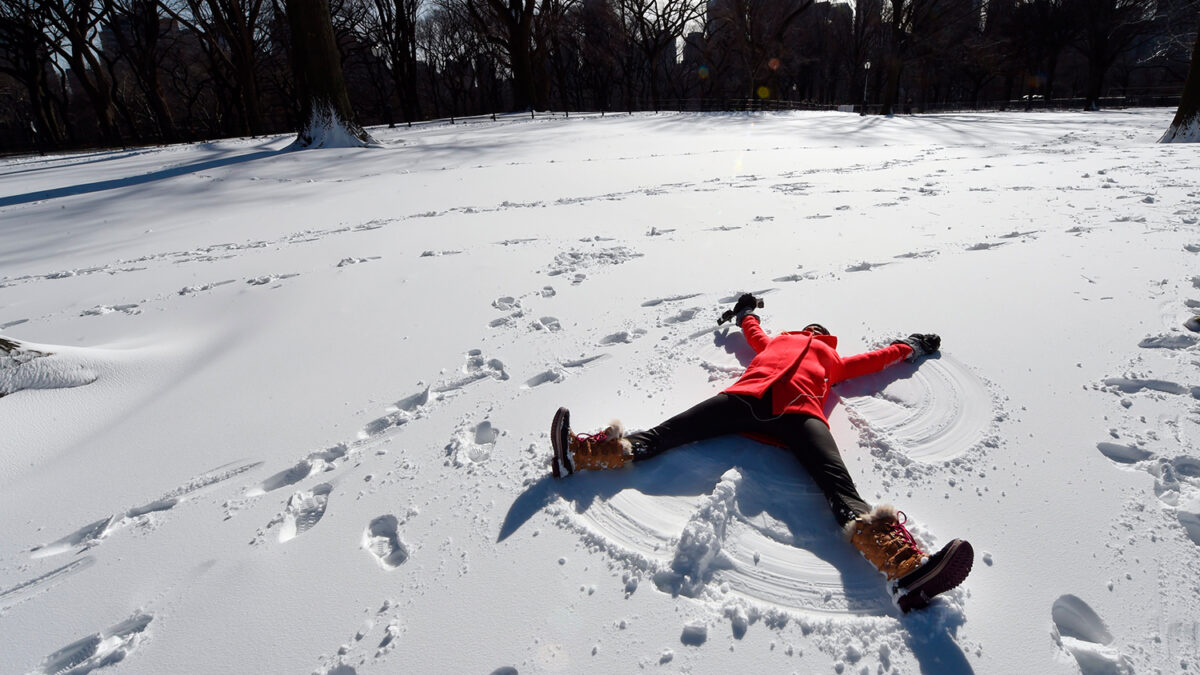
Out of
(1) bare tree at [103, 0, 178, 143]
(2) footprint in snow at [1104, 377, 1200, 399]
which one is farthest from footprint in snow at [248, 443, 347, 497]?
(1) bare tree at [103, 0, 178, 143]

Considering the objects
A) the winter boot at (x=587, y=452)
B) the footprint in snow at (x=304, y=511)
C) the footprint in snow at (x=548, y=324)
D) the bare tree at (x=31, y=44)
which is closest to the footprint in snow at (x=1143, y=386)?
the winter boot at (x=587, y=452)

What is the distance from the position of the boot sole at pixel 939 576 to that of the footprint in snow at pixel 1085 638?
0.95 ft

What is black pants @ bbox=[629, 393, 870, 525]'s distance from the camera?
2.06 m

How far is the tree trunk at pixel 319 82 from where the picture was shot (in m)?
9.52

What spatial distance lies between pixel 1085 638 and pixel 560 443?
5.66 ft

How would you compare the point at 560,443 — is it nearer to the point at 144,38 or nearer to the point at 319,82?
the point at 319,82

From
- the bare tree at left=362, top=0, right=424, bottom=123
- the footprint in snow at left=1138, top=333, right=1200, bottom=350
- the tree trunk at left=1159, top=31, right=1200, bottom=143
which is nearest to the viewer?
the footprint in snow at left=1138, top=333, right=1200, bottom=350

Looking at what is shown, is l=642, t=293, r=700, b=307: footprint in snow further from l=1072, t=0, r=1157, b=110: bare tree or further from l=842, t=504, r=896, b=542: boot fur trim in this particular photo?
l=1072, t=0, r=1157, b=110: bare tree

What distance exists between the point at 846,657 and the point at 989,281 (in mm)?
3358

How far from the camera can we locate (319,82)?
1002cm

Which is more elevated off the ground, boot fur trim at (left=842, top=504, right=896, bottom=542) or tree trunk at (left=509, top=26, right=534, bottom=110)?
tree trunk at (left=509, top=26, right=534, bottom=110)

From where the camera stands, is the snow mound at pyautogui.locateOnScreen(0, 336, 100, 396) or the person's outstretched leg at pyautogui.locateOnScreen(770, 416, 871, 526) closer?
the person's outstretched leg at pyautogui.locateOnScreen(770, 416, 871, 526)

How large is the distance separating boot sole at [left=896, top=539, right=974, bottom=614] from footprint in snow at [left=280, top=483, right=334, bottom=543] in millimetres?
2036

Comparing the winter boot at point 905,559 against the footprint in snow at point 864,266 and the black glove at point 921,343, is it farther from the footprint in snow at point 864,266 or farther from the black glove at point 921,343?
the footprint in snow at point 864,266
